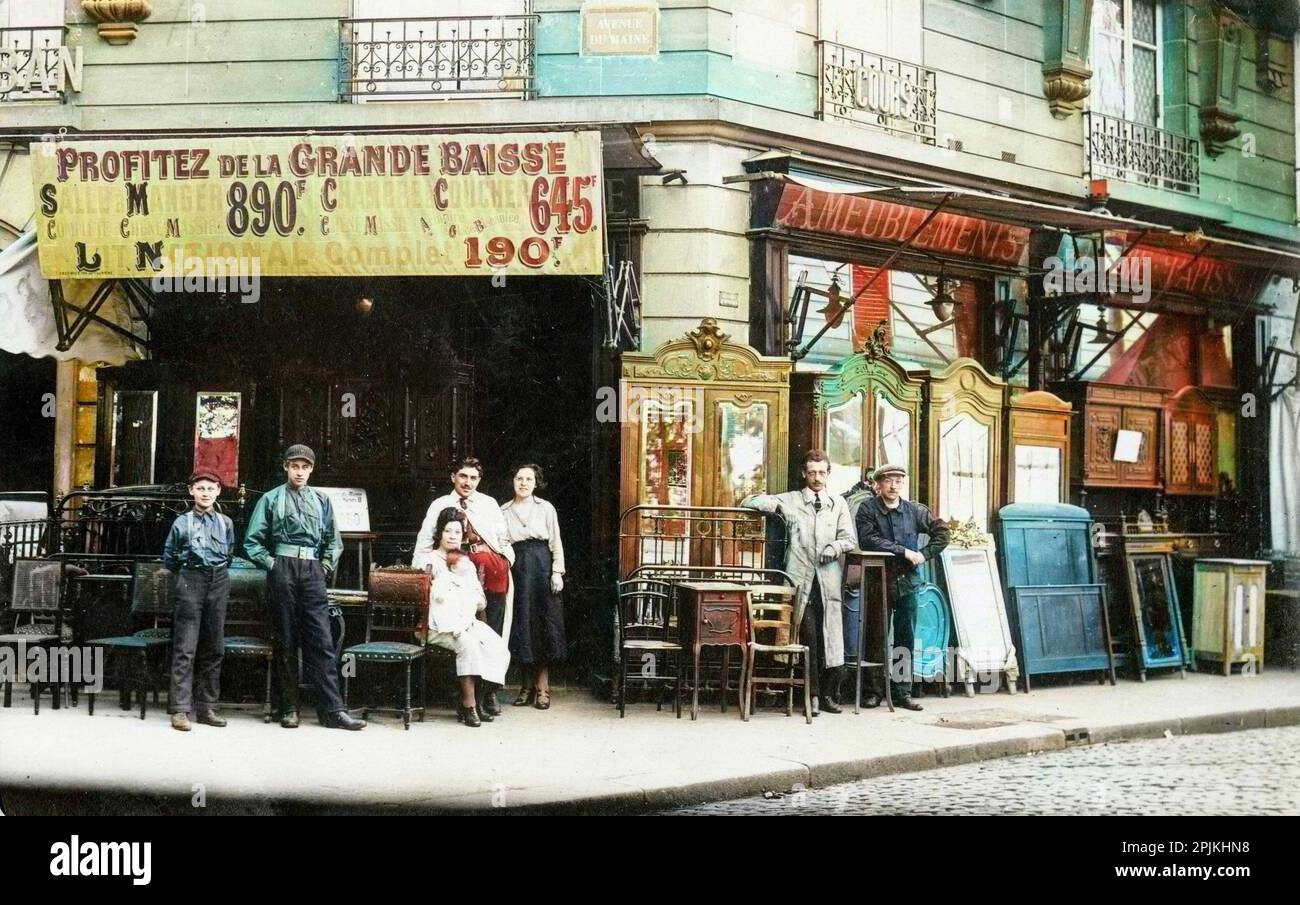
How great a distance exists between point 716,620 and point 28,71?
725 centimetres

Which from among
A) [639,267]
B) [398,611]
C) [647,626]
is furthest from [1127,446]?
[398,611]

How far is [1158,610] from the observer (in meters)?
11.8

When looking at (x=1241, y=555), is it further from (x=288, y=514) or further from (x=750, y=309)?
(x=288, y=514)

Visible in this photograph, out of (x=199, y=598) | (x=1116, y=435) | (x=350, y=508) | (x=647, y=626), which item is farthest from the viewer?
(x=1116, y=435)

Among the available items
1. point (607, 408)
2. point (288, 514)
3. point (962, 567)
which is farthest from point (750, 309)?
point (288, 514)

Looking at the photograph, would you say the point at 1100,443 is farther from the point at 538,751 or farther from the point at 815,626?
the point at 538,751

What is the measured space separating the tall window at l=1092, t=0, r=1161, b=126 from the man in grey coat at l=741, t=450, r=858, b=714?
546cm

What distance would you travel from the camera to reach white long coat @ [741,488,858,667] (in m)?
9.88

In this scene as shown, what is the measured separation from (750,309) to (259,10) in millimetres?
4721

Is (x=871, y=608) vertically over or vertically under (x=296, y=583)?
under

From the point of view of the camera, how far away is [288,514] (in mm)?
8664

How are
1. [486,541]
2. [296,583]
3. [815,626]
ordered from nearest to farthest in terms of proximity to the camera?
[296,583]
[486,541]
[815,626]

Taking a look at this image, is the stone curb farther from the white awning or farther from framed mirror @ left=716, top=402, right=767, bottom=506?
the white awning
